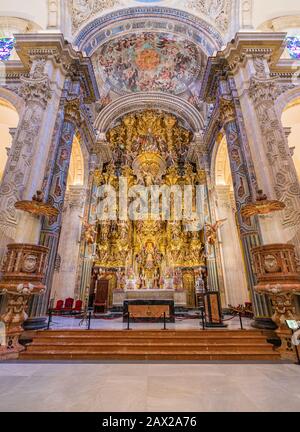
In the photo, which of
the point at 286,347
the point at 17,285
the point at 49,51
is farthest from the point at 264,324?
the point at 49,51

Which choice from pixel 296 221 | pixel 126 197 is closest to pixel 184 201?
pixel 126 197

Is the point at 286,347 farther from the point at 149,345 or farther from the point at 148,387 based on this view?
the point at 148,387

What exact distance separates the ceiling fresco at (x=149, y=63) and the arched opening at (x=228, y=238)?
5542 mm

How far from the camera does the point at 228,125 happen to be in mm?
8141

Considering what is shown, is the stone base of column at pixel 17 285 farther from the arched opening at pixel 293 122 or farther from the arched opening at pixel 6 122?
the arched opening at pixel 293 122

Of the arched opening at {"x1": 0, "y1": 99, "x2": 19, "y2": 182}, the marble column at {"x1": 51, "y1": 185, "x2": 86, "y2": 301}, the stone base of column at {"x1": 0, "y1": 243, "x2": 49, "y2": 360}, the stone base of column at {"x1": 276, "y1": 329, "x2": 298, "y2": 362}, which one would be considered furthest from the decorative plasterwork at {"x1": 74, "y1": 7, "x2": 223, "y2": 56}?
the stone base of column at {"x1": 276, "y1": 329, "x2": 298, "y2": 362}

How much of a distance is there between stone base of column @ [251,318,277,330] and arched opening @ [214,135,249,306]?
4641 mm

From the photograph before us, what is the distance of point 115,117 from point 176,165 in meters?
5.31

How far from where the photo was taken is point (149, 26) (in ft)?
36.8

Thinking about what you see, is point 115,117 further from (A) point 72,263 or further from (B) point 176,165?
(A) point 72,263

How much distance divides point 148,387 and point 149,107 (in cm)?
1608

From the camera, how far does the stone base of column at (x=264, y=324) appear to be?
5.36 meters

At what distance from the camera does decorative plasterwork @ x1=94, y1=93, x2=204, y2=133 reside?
1435cm

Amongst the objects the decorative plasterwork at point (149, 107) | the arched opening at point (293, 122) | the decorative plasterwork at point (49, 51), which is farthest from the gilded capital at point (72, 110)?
the arched opening at point (293, 122)
